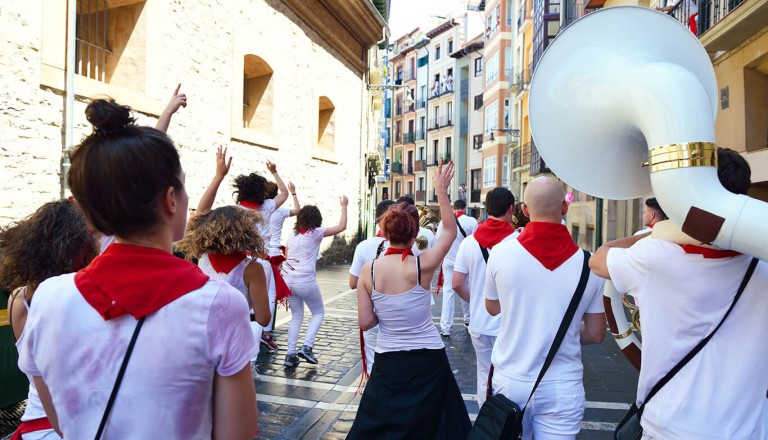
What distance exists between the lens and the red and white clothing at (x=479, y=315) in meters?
4.38

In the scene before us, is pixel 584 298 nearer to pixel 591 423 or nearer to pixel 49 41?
pixel 591 423

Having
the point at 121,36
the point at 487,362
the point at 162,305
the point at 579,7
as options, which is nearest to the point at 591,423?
the point at 487,362

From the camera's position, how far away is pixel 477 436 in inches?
103

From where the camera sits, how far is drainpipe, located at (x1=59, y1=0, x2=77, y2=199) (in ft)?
23.7

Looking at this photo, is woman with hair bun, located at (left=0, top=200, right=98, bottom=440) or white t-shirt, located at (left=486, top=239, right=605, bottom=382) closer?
woman with hair bun, located at (left=0, top=200, right=98, bottom=440)

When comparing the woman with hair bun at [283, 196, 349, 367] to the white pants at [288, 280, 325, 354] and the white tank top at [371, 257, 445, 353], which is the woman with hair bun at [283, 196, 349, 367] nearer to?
the white pants at [288, 280, 325, 354]

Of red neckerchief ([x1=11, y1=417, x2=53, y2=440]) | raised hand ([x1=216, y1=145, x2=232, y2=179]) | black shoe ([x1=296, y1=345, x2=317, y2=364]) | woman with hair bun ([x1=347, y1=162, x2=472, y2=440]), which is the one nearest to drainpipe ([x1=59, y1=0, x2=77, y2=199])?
black shoe ([x1=296, y1=345, x2=317, y2=364])

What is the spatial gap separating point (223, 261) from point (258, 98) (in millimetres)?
9777

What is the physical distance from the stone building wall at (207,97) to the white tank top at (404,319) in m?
5.28

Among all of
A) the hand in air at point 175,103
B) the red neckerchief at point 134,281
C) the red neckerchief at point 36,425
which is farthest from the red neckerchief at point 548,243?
the red neckerchief at point 36,425

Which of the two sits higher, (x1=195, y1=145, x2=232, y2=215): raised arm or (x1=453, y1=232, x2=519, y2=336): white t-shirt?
(x1=195, y1=145, x2=232, y2=215): raised arm

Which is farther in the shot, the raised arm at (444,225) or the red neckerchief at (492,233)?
the red neckerchief at (492,233)

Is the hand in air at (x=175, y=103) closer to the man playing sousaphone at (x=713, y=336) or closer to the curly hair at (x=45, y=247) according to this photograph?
the curly hair at (x=45, y=247)

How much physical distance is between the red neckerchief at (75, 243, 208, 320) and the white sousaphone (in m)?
1.47
